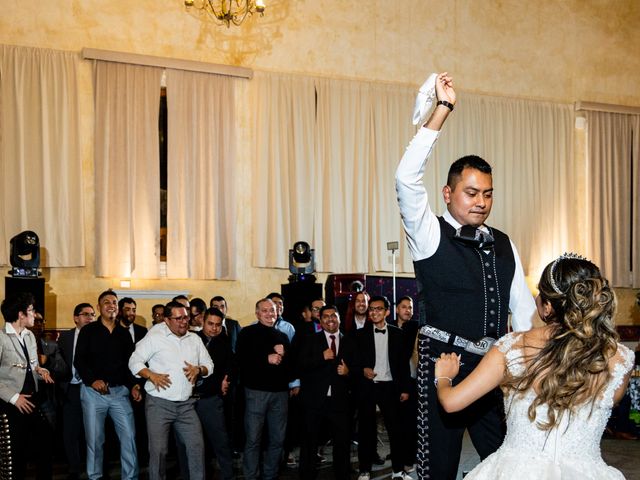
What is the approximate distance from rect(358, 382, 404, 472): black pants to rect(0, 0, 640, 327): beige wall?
196 inches

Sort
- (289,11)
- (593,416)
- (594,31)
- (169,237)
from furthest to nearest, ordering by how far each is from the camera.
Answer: (594,31)
(289,11)
(169,237)
(593,416)

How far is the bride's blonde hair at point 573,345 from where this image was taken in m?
2.65

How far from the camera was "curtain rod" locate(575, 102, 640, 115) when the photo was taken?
14.9 metres

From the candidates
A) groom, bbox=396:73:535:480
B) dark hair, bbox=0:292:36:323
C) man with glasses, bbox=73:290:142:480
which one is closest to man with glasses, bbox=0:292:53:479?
dark hair, bbox=0:292:36:323

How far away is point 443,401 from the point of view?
9.29 ft

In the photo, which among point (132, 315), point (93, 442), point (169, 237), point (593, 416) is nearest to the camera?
point (593, 416)

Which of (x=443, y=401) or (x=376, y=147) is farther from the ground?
(x=376, y=147)

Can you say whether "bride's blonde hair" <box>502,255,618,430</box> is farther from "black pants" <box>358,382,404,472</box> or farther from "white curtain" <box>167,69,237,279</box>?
"white curtain" <box>167,69,237,279</box>

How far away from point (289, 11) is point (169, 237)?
3.95 meters

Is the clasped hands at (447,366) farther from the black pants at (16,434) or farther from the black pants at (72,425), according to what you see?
the black pants at (72,425)

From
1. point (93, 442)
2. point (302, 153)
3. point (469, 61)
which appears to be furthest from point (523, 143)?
point (93, 442)

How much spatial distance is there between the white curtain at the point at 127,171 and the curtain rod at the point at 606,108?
742 centimetres

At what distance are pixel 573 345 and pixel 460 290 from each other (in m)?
0.77

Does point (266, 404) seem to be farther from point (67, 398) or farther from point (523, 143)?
point (523, 143)
